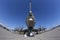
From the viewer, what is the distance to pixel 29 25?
8.45 m

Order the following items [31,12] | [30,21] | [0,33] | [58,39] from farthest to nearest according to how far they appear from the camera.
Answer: [31,12] < [30,21] < [0,33] < [58,39]

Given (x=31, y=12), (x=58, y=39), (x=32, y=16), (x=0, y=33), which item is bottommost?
(x=58, y=39)

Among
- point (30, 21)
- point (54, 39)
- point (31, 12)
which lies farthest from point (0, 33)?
point (31, 12)

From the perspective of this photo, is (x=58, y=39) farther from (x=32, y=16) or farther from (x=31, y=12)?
(x=31, y=12)

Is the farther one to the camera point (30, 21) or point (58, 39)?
point (30, 21)

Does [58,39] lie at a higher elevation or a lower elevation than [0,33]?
lower

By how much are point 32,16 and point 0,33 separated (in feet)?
18.6

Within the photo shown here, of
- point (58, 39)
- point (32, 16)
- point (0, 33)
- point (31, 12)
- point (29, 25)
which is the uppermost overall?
point (31, 12)

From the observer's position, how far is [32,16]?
835 centimetres

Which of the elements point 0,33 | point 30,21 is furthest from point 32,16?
point 0,33

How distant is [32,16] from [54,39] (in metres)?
5.81

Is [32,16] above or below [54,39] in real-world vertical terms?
above

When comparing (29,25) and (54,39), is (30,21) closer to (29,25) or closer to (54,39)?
(29,25)

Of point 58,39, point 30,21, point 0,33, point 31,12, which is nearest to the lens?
point 58,39
